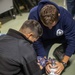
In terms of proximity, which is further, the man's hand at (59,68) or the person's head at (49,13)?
the man's hand at (59,68)

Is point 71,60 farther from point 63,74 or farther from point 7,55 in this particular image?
point 7,55

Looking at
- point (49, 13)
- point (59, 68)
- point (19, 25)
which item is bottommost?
point (59, 68)

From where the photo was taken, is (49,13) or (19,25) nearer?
(49,13)

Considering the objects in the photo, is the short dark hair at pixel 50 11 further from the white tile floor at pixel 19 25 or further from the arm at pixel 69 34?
the white tile floor at pixel 19 25

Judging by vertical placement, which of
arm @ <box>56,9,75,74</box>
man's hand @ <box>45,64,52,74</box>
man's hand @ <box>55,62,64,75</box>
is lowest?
man's hand @ <box>55,62,64,75</box>

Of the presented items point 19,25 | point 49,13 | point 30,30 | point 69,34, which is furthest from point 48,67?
point 19,25

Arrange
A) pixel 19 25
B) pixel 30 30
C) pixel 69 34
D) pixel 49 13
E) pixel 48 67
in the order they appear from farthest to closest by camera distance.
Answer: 1. pixel 19 25
2. pixel 69 34
3. pixel 48 67
4. pixel 49 13
5. pixel 30 30

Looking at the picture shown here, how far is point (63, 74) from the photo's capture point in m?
2.36

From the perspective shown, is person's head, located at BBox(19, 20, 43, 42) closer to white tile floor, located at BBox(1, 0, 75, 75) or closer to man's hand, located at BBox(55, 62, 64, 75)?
man's hand, located at BBox(55, 62, 64, 75)

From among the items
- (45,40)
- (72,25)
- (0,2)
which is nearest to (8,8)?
(0,2)

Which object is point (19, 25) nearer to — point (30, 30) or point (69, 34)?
point (69, 34)

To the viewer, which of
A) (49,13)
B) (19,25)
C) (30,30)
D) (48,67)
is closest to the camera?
(30,30)

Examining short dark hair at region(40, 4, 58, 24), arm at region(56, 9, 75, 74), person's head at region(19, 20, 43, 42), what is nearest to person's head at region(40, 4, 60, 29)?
short dark hair at region(40, 4, 58, 24)

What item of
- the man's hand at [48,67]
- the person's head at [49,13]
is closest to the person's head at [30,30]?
the person's head at [49,13]
